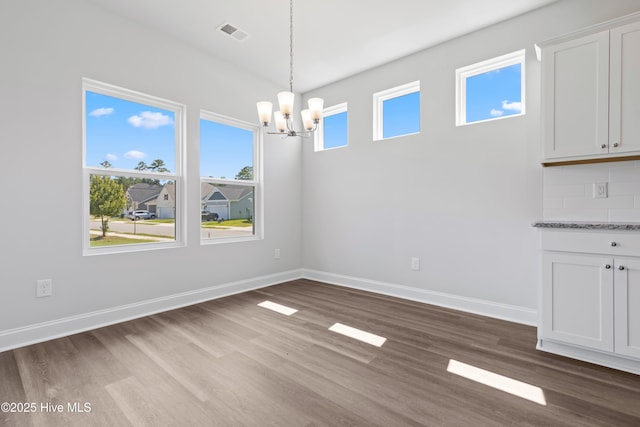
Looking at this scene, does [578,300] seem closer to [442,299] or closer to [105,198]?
[442,299]

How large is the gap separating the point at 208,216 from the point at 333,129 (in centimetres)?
220

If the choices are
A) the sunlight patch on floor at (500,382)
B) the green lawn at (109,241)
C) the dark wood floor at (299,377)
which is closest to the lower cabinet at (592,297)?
the dark wood floor at (299,377)

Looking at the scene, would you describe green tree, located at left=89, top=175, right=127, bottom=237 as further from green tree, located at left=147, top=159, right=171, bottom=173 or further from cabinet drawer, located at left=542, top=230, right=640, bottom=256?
cabinet drawer, located at left=542, top=230, right=640, bottom=256

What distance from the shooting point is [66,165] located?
8.76ft

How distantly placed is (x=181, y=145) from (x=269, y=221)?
1547mm

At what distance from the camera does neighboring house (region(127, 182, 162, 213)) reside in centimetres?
316

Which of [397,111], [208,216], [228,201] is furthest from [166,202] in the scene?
[397,111]

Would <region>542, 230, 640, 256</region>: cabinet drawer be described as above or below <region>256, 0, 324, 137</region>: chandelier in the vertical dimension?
below

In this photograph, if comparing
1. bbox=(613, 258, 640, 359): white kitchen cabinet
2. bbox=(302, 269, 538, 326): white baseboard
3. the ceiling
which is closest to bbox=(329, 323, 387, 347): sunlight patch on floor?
bbox=(302, 269, 538, 326): white baseboard

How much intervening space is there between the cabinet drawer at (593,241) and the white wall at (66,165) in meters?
3.43

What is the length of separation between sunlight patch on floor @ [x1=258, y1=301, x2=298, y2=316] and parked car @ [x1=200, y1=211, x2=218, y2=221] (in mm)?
1220

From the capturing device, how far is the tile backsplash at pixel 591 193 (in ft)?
7.79

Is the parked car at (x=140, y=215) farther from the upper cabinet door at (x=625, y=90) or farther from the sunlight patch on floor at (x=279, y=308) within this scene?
the upper cabinet door at (x=625, y=90)

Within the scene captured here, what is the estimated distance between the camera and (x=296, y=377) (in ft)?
6.54
